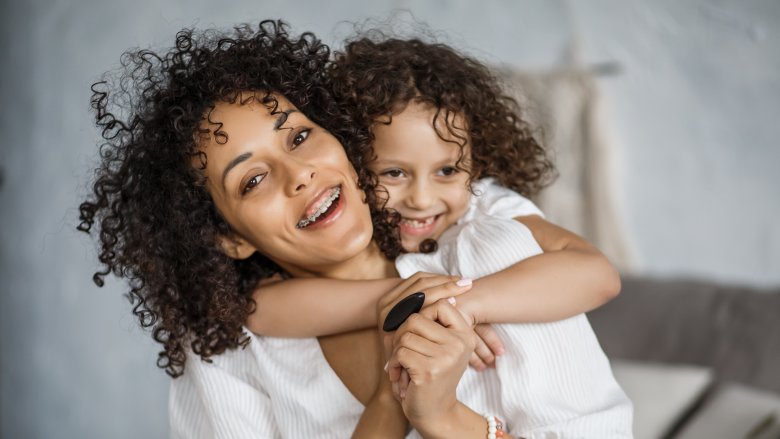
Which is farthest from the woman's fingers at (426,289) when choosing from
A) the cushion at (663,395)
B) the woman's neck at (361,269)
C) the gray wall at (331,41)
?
the gray wall at (331,41)

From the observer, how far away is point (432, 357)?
1304 mm

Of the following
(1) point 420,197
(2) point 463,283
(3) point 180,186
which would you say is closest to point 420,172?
(1) point 420,197

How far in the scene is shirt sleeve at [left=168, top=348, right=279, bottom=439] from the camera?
5.35 feet

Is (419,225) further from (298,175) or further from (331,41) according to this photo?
(331,41)

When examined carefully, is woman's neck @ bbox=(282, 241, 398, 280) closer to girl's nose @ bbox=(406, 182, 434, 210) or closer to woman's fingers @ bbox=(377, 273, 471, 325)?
girl's nose @ bbox=(406, 182, 434, 210)

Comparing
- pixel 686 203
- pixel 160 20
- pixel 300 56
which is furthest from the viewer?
pixel 686 203

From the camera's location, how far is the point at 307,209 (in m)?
1.48

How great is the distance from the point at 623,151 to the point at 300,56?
3.00 meters

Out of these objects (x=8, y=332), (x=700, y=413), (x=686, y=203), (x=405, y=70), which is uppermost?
(x=405, y=70)

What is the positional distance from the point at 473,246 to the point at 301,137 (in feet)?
1.32

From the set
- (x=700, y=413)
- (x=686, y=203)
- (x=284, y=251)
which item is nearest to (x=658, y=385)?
(x=700, y=413)

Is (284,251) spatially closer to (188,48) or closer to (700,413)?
(188,48)

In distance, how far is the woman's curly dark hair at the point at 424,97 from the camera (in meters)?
1.70

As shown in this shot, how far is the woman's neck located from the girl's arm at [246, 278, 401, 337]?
0.07 metres
